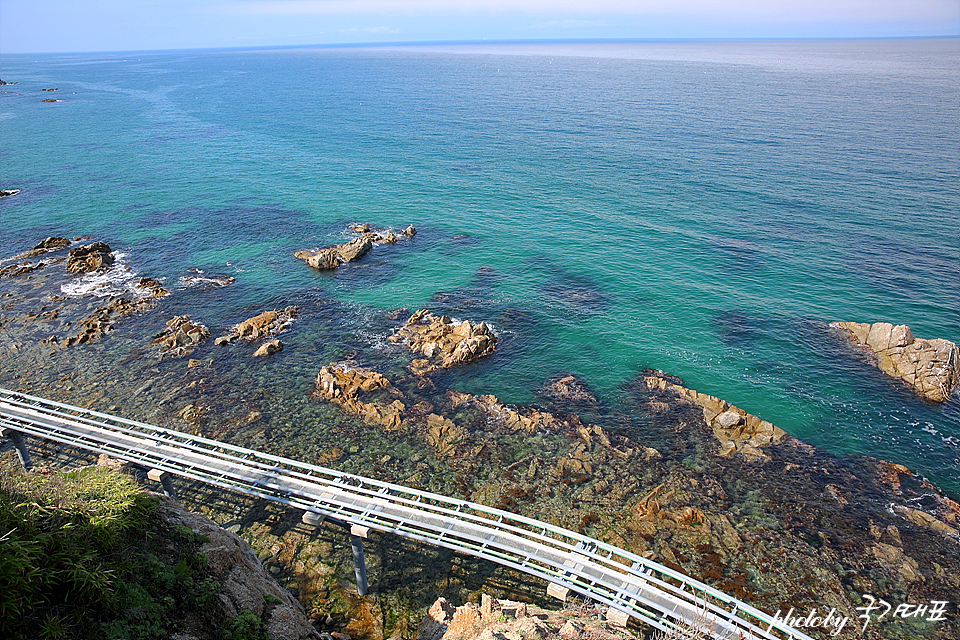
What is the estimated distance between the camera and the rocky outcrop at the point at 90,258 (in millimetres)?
62188

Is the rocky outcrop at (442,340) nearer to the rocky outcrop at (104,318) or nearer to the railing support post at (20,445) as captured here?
the railing support post at (20,445)

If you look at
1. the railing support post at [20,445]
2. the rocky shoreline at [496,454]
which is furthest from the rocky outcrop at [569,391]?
the railing support post at [20,445]

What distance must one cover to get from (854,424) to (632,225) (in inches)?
1665

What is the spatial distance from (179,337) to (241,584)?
3454 centimetres

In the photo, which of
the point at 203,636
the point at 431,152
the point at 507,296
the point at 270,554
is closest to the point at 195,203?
the point at 431,152

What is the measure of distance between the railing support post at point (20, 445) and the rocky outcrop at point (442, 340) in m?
27.1

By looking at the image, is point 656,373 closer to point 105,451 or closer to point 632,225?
point 632,225

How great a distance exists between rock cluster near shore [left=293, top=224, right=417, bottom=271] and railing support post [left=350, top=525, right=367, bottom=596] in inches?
1701

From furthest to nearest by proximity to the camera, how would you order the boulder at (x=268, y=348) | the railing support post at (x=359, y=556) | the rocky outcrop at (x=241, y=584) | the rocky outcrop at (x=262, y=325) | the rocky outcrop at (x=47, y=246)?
the rocky outcrop at (x=47, y=246) < the rocky outcrop at (x=262, y=325) < the boulder at (x=268, y=348) < the railing support post at (x=359, y=556) < the rocky outcrop at (x=241, y=584)

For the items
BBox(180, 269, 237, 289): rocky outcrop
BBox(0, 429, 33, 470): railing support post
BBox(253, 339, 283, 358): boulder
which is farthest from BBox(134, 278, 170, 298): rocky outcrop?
BBox(0, 429, 33, 470): railing support post

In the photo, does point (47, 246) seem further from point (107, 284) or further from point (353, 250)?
point (353, 250)

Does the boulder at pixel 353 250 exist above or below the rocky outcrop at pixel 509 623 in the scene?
above

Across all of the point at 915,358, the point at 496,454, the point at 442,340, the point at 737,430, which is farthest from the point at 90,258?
the point at 915,358

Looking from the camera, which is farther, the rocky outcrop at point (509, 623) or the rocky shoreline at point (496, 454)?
the rocky shoreline at point (496, 454)
